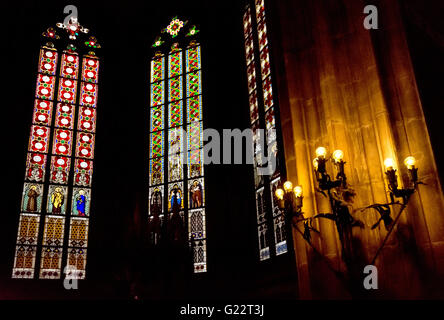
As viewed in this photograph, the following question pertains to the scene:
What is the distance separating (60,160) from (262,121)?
522 cm

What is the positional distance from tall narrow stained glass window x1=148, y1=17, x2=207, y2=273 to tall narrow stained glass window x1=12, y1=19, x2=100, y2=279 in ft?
5.41

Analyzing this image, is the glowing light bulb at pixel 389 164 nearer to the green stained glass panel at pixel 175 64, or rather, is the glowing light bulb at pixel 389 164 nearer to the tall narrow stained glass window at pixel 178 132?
the tall narrow stained glass window at pixel 178 132

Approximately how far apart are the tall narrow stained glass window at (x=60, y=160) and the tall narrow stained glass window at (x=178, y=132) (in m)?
1.65

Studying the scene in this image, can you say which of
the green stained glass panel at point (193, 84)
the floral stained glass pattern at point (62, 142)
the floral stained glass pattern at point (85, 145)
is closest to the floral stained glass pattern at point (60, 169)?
the floral stained glass pattern at point (62, 142)

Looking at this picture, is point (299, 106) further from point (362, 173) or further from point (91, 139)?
point (91, 139)

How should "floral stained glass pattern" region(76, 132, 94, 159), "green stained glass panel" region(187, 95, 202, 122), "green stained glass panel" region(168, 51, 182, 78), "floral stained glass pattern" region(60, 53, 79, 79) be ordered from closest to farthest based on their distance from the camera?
"floral stained glass pattern" region(76, 132, 94, 159)
"green stained glass panel" region(187, 95, 202, 122)
"floral stained glass pattern" region(60, 53, 79, 79)
"green stained glass panel" region(168, 51, 182, 78)

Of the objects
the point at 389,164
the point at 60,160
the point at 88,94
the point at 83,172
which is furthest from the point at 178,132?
the point at 389,164

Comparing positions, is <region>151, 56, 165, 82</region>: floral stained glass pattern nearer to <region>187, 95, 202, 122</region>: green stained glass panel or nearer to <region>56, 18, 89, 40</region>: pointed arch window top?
<region>187, 95, 202, 122</region>: green stained glass panel

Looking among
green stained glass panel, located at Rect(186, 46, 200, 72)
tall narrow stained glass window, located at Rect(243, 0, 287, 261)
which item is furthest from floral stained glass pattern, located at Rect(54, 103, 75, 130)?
tall narrow stained glass window, located at Rect(243, 0, 287, 261)

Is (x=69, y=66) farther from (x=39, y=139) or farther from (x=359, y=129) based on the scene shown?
(x=359, y=129)

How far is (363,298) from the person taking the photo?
7.28 meters

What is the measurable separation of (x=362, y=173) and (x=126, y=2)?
37.5 feet

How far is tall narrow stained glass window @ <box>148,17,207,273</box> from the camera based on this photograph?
14062 millimetres

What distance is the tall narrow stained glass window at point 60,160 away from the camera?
13.6 meters
